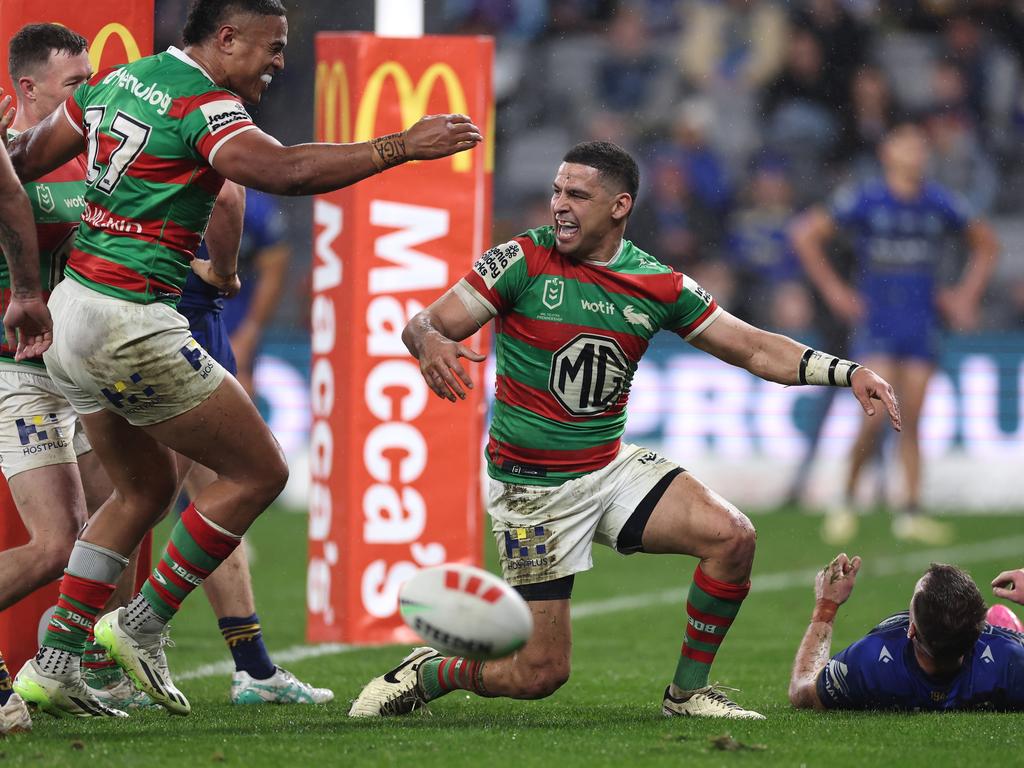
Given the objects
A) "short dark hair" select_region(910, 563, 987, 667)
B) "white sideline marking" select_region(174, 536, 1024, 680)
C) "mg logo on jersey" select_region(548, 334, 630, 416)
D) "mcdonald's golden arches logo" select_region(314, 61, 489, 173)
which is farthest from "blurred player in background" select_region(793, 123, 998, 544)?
"mg logo on jersey" select_region(548, 334, 630, 416)

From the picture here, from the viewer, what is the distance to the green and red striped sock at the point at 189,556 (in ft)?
17.0

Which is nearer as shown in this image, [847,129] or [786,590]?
[786,590]

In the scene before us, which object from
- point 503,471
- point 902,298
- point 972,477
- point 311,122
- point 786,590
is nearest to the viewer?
point 503,471

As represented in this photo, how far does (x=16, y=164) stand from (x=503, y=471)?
6.28 feet

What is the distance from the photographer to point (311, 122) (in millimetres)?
16953

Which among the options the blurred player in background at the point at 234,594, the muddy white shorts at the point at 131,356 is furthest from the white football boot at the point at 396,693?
the muddy white shorts at the point at 131,356

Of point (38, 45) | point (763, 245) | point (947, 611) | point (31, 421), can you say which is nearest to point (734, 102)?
point (763, 245)

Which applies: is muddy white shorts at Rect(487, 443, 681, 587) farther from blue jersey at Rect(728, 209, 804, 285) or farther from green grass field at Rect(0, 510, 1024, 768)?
blue jersey at Rect(728, 209, 804, 285)

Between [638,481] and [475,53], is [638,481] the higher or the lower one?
the lower one

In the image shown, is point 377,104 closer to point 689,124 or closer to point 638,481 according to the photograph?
Answer: point 638,481

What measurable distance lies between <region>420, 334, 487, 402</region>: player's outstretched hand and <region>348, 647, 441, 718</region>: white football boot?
3.70 feet

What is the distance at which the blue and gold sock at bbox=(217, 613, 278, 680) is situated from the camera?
603cm

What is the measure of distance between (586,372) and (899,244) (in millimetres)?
7660

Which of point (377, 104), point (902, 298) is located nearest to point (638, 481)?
point (377, 104)
